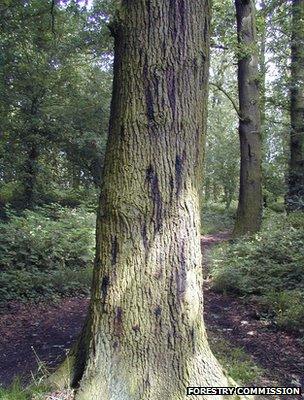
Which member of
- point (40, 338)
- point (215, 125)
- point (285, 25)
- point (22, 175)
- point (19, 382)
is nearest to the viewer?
point (19, 382)

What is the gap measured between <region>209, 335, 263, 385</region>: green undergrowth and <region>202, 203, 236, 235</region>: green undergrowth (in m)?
10.6

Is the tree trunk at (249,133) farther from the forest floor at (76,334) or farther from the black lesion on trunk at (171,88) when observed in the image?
the black lesion on trunk at (171,88)

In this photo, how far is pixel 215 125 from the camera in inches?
990

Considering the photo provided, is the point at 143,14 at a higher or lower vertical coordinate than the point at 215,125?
lower

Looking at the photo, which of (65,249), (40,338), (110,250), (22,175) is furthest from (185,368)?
(22,175)

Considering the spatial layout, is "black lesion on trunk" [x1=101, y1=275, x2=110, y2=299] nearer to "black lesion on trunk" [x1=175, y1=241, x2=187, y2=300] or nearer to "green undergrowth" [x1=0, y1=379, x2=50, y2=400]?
"black lesion on trunk" [x1=175, y1=241, x2=187, y2=300]

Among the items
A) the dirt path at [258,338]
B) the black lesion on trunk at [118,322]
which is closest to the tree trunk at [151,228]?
the black lesion on trunk at [118,322]

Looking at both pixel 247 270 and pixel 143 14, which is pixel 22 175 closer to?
pixel 247 270

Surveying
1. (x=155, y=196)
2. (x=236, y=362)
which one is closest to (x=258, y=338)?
(x=236, y=362)

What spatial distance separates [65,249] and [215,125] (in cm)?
1853

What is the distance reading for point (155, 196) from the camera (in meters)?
2.94

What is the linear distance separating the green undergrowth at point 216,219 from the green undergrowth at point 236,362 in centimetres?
1060

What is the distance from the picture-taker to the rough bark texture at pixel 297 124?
12.0m

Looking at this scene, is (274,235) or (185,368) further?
(274,235)
